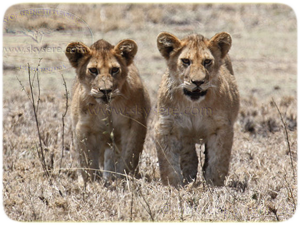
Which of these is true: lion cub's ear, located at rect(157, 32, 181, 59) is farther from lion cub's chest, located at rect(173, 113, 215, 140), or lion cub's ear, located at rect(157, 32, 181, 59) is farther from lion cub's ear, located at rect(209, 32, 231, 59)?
lion cub's chest, located at rect(173, 113, 215, 140)

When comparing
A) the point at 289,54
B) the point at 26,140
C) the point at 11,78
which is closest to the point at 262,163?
the point at 26,140

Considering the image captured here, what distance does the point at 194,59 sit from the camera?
216 inches

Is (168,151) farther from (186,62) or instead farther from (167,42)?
(167,42)

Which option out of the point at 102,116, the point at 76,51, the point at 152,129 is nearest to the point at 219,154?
the point at 102,116

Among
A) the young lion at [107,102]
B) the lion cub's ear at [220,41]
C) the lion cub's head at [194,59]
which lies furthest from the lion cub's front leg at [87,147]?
the lion cub's ear at [220,41]

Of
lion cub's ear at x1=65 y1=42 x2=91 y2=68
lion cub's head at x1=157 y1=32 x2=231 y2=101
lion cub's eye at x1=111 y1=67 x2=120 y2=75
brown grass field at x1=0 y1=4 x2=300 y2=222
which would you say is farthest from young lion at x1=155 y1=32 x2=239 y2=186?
lion cub's ear at x1=65 y1=42 x2=91 y2=68

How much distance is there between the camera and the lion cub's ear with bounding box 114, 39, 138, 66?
6.12m

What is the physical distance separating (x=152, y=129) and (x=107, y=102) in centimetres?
241

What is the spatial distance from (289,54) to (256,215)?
968 cm

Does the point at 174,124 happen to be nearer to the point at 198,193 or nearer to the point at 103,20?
the point at 198,193

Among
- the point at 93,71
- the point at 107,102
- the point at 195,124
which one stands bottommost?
the point at 195,124

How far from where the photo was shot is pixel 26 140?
Answer: 725cm

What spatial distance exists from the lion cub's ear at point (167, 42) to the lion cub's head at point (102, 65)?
47cm

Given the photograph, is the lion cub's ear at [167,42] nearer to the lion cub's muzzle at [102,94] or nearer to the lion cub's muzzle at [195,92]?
the lion cub's muzzle at [195,92]
